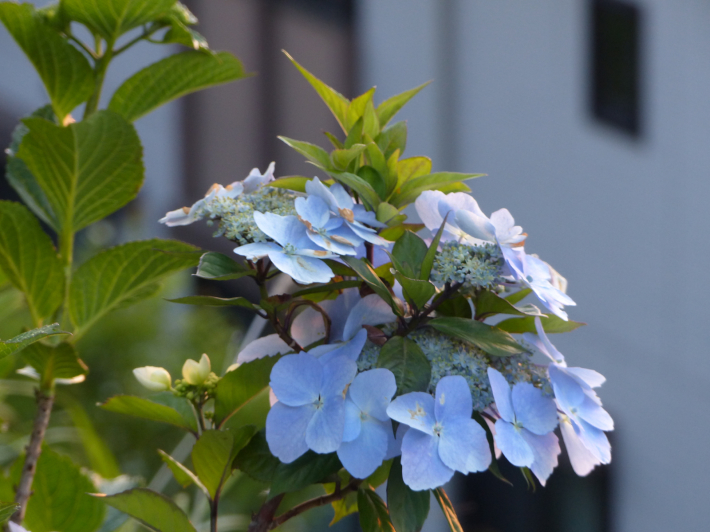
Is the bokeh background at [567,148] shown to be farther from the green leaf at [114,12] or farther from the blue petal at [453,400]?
the blue petal at [453,400]

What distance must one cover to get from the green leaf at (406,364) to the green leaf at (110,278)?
8.5 inches

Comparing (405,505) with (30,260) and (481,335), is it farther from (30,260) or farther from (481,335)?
(30,260)

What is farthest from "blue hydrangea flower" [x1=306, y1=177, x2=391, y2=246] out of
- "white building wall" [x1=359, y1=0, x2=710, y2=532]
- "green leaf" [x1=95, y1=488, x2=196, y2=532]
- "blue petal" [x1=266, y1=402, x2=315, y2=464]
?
"white building wall" [x1=359, y1=0, x2=710, y2=532]

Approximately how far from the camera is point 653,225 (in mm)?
4039

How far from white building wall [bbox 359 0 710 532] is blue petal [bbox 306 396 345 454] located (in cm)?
341

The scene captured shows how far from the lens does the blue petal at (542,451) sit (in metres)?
0.42

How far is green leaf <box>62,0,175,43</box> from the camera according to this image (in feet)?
1.77

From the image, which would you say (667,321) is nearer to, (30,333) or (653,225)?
(653,225)

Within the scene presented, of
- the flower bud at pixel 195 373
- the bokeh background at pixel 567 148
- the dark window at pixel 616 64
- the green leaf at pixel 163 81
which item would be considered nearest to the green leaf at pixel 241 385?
the flower bud at pixel 195 373

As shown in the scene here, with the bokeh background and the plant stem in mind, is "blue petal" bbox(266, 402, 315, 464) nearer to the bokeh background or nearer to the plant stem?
the plant stem

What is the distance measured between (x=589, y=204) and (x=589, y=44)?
92 centimetres

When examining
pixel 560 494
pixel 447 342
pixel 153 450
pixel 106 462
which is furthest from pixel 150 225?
pixel 447 342

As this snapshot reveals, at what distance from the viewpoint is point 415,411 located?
15.1 inches

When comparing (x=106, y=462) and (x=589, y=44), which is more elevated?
(x=589, y=44)
